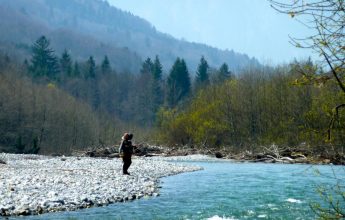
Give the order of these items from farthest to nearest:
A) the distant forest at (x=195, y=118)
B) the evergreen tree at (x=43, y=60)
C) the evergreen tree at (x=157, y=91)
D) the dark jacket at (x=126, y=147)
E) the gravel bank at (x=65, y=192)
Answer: the evergreen tree at (x=157, y=91) < the evergreen tree at (x=43, y=60) < the distant forest at (x=195, y=118) < the dark jacket at (x=126, y=147) < the gravel bank at (x=65, y=192)

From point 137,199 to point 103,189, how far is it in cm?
180

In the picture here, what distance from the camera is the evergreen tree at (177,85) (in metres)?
109

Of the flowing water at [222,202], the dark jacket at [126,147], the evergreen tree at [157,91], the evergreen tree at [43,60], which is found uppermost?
the evergreen tree at [43,60]

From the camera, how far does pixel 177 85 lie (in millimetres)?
111812

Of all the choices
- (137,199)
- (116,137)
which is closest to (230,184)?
(137,199)

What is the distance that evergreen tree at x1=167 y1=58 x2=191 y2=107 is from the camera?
10925 centimetres

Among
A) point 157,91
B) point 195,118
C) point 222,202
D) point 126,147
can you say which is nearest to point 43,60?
point 157,91

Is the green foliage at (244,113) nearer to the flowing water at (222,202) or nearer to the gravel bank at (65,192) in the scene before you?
the flowing water at (222,202)

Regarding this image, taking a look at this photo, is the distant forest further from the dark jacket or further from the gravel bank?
the gravel bank

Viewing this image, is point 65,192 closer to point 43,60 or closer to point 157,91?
point 157,91

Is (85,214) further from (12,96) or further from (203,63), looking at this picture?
(203,63)

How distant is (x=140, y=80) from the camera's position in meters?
138

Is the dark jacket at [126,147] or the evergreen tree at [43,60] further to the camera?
the evergreen tree at [43,60]

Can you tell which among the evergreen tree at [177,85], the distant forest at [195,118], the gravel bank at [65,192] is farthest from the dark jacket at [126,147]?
the evergreen tree at [177,85]
